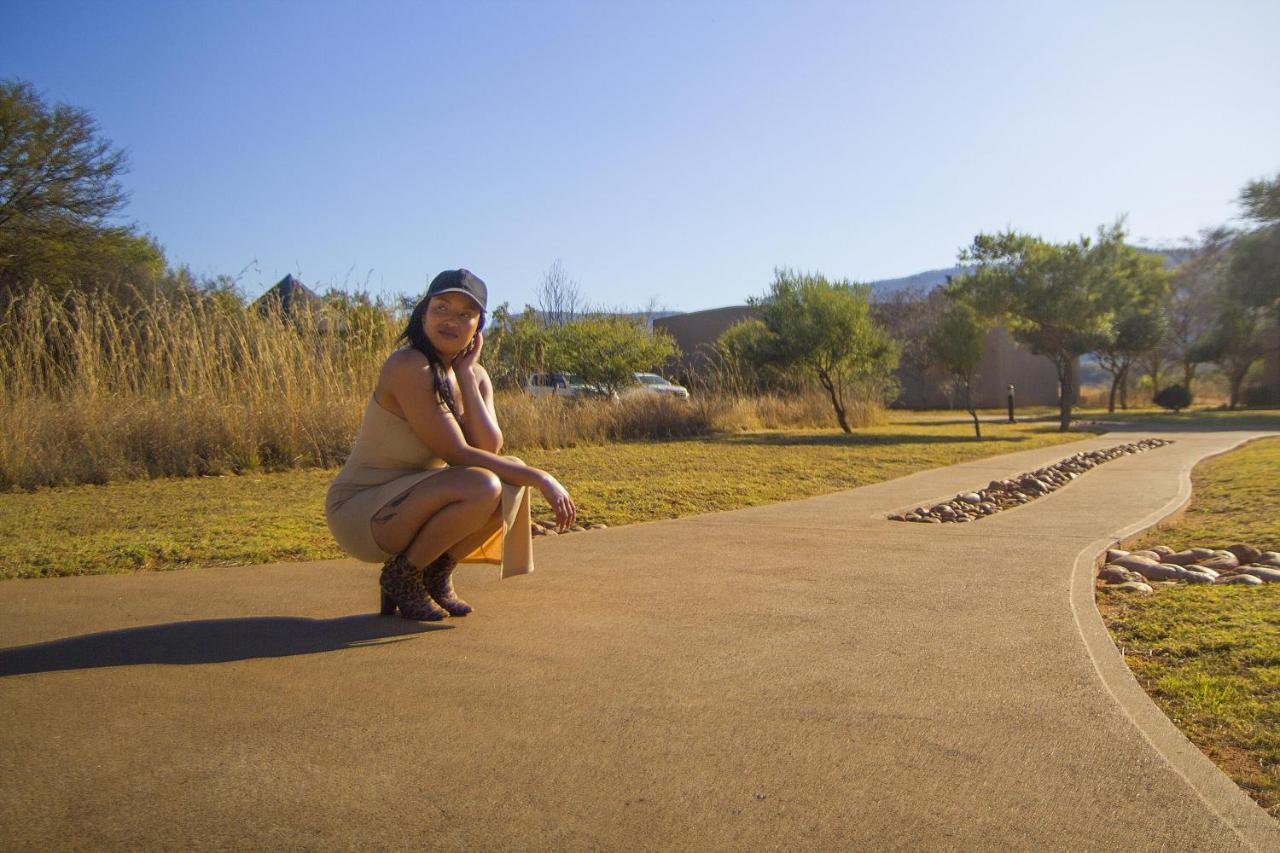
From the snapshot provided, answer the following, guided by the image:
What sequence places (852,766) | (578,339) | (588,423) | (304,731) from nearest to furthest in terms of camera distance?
(852,766), (304,731), (588,423), (578,339)

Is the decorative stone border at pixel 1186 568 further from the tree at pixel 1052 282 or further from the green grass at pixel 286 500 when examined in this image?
the tree at pixel 1052 282

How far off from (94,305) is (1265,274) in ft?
109

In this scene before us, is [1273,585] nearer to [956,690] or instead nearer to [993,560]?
[993,560]

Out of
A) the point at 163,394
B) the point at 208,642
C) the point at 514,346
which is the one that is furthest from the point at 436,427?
the point at 514,346

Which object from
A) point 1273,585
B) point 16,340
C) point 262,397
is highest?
point 16,340

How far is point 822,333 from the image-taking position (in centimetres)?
2198

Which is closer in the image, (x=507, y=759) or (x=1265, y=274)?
(x=507, y=759)

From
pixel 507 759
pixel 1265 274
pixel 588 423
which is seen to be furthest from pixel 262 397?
pixel 1265 274

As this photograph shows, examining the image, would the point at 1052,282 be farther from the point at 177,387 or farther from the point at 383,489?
the point at 383,489

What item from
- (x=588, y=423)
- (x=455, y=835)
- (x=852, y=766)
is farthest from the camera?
(x=588, y=423)

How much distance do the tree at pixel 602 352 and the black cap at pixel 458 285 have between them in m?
16.1

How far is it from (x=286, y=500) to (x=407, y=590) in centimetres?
477

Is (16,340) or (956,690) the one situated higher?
(16,340)

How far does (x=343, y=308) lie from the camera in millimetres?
13617
